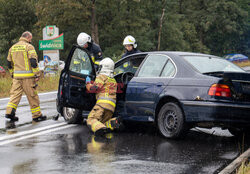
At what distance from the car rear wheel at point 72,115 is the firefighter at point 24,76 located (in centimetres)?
71

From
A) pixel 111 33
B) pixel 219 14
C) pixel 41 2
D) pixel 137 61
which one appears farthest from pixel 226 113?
pixel 219 14

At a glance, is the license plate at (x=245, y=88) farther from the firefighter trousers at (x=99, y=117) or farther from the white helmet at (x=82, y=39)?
the white helmet at (x=82, y=39)

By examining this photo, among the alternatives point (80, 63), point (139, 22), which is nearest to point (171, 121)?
point (80, 63)

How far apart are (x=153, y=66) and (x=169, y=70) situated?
0.41m

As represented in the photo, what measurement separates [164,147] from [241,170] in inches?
79.4

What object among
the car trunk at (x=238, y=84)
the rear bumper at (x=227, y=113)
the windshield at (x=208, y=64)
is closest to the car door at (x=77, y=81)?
the windshield at (x=208, y=64)

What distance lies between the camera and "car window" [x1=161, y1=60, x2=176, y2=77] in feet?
25.5

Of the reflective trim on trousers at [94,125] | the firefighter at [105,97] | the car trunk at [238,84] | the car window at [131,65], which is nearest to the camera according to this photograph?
the car trunk at [238,84]

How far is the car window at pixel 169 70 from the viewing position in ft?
25.5

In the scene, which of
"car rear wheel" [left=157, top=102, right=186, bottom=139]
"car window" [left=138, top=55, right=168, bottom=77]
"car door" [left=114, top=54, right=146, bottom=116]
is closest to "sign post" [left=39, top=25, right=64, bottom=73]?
"car door" [left=114, top=54, right=146, bottom=116]

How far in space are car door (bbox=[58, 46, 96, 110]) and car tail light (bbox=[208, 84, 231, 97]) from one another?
249cm

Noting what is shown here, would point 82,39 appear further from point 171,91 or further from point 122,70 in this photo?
point 171,91

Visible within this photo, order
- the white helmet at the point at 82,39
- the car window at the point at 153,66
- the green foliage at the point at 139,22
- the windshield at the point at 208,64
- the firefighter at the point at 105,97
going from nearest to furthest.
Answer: the windshield at the point at 208,64 < the car window at the point at 153,66 < the firefighter at the point at 105,97 < the white helmet at the point at 82,39 < the green foliage at the point at 139,22

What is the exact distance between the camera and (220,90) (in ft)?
22.9
